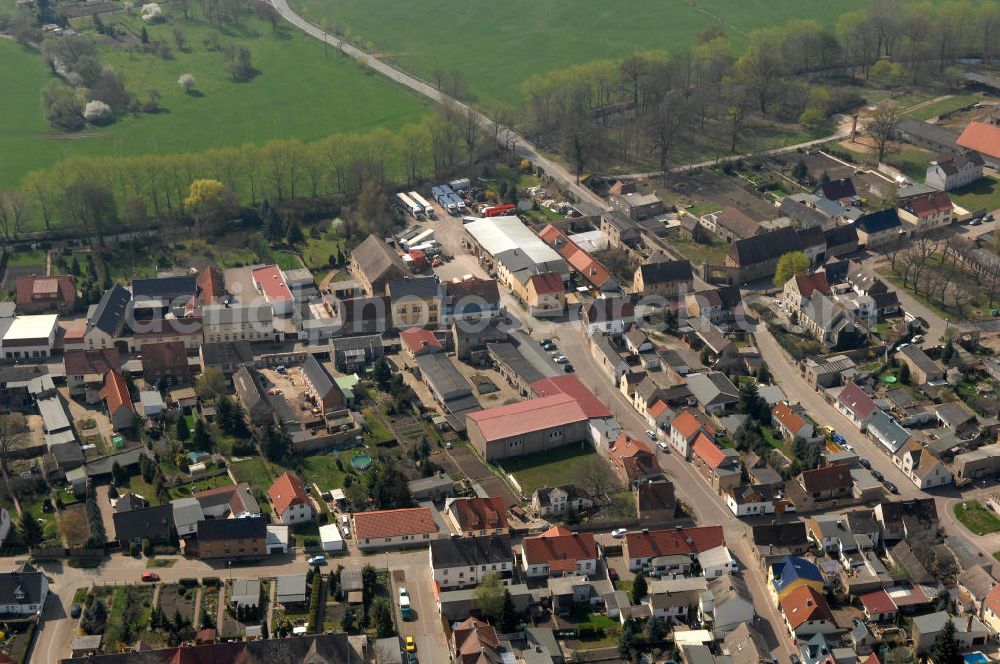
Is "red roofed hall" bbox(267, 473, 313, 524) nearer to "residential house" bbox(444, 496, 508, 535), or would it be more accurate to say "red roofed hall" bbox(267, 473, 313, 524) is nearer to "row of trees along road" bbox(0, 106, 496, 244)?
"residential house" bbox(444, 496, 508, 535)

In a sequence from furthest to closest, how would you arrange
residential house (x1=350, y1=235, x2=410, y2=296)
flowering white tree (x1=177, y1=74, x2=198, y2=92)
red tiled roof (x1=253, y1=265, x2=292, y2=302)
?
flowering white tree (x1=177, y1=74, x2=198, y2=92) < residential house (x1=350, y1=235, x2=410, y2=296) < red tiled roof (x1=253, y1=265, x2=292, y2=302)

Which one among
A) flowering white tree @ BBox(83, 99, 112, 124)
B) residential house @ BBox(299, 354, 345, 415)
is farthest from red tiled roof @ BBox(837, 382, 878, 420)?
flowering white tree @ BBox(83, 99, 112, 124)

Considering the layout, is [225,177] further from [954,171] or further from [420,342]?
[954,171]

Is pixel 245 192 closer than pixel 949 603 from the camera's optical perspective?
No

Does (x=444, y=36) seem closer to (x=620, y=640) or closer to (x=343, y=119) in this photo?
(x=343, y=119)

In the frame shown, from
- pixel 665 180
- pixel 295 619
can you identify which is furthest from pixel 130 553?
pixel 665 180

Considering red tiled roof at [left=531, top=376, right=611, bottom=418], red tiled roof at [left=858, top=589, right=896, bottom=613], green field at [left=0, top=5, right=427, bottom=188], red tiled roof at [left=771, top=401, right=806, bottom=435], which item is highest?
red tiled roof at [left=858, top=589, right=896, bottom=613]

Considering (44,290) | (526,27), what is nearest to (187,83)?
(526,27)
